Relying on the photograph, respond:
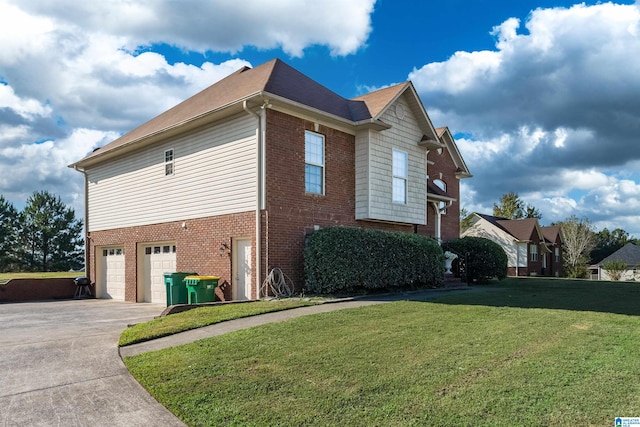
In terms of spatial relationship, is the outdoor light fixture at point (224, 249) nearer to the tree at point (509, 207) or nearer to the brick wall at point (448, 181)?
the brick wall at point (448, 181)

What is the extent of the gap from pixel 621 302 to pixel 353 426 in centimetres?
1117

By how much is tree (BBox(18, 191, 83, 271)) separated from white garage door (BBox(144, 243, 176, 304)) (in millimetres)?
35490

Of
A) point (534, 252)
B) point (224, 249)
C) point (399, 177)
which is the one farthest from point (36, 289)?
point (534, 252)

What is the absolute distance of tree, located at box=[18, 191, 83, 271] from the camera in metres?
47.9

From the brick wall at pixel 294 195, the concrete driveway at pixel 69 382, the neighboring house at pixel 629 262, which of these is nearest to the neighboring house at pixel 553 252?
the neighboring house at pixel 629 262

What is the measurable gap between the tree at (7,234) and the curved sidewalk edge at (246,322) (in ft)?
152

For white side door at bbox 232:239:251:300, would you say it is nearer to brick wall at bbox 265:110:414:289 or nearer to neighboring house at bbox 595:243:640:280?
brick wall at bbox 265:110:414:289

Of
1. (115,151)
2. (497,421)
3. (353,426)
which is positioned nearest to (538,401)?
(497,421)

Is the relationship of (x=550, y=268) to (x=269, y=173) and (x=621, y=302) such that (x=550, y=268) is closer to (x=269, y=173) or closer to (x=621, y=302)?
(x=621, y=302)

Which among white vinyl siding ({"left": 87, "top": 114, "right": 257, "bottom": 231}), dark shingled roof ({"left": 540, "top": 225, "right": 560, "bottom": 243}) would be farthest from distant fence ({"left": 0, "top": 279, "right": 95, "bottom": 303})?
dark shingled roof ({"left": 540, "top": 225, "right": 560, "bottom": 243})

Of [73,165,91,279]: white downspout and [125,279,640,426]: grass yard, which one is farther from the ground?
[73,165,91,279]: white downspout

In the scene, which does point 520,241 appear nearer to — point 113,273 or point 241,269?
point 113,273

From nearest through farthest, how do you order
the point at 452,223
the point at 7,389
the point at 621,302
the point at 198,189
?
the point at 7,389
the point at 621,302
the point at 198,189
the point at 452,223

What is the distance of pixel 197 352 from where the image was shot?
275 inches
